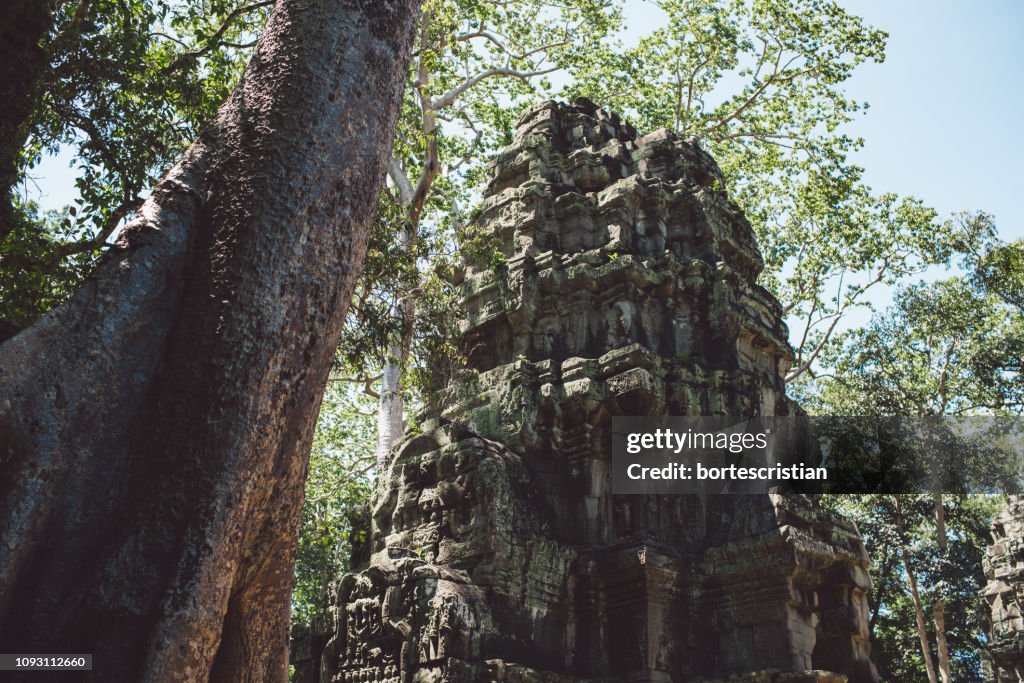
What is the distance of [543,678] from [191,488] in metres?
4.99

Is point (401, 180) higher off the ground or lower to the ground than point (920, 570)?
higher

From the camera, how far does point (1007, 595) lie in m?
16.2

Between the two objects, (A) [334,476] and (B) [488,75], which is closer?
(B) [488,75]

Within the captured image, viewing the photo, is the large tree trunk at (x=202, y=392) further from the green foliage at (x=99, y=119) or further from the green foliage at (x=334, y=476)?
the green foliage at (x=334, y=476)

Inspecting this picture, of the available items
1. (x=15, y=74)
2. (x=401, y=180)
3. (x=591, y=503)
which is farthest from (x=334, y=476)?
(x=15, y=74)

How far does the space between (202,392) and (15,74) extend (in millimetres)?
2849

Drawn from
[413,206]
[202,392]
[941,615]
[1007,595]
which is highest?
[413,206]

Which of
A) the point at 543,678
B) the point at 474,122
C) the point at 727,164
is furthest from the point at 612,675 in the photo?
the point at 727,164

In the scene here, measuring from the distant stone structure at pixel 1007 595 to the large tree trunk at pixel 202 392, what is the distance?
1552 cm

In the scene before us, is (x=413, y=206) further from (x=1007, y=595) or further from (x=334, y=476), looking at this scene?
(x=1007, y=595)

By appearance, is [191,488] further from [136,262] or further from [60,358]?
[136,262]

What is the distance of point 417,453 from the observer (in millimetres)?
9148

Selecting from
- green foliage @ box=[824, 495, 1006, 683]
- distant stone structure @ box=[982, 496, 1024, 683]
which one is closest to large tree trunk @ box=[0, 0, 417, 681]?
distant stone structure @ box=[982, 496, 1024, 683]

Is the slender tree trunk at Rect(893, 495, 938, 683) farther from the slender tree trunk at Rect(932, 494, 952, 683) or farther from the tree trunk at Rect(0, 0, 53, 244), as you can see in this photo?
the tree trunk at Rect(0, 0, 53, 244)
